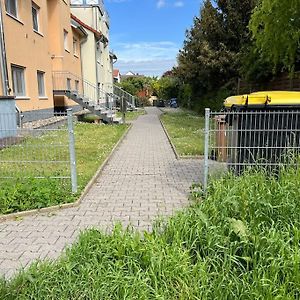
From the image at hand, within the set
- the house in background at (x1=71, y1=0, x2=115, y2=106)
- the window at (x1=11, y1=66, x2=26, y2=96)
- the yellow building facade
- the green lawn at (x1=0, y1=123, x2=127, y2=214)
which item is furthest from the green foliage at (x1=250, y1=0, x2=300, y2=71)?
the house in background at (x1=71, y1=0, x2=115, y2=106)

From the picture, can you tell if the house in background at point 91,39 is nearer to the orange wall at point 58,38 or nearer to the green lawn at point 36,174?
the orange wall at point 58,38

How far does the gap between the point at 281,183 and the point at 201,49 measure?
1641 centimetres

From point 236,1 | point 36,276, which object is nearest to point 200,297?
point 36,276

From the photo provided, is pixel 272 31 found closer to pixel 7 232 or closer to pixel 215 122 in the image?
pixel 215 122

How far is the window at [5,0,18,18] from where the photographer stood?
12008 millimetres

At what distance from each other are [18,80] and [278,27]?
10.1 meters

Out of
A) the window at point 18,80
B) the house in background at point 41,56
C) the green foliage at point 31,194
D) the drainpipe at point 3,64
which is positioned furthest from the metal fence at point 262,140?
the window at point 18,80

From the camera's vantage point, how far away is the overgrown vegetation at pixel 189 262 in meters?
2.56

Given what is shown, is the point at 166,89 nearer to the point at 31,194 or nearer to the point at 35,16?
the point at 35,16

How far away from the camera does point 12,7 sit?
12.5 m

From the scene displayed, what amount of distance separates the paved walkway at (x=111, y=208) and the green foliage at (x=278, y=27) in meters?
3.91

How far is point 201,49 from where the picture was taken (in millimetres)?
19062

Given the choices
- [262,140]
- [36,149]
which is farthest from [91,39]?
[262,140]

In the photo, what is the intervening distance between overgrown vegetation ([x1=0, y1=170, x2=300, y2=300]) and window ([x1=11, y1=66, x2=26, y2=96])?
10855mm
